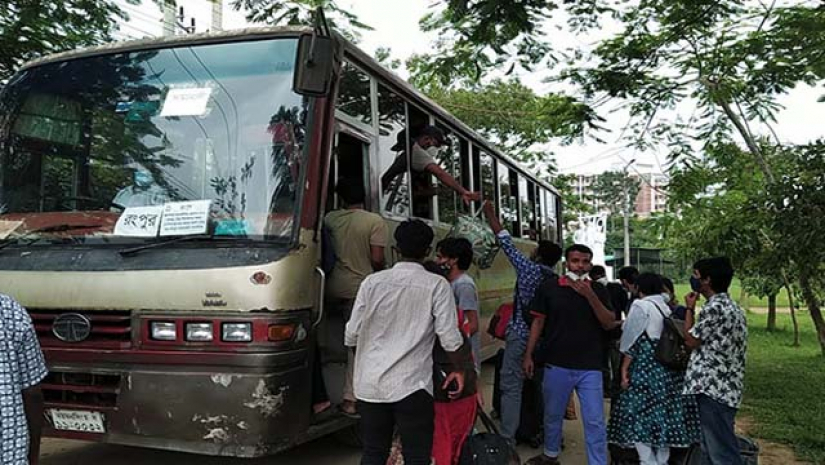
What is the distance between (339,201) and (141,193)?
1358mm

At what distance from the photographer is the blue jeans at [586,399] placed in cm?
479

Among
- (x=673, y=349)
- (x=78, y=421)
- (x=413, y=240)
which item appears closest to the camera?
(x=413, y=240)

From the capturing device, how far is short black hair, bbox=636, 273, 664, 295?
5.18 m

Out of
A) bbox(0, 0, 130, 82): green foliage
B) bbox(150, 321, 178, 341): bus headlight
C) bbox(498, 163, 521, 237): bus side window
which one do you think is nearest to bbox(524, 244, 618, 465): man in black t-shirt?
bbox(150, 321, 178, 341): bus headlight

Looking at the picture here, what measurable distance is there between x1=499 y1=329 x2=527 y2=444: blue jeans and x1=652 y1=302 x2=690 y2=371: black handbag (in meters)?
1.12

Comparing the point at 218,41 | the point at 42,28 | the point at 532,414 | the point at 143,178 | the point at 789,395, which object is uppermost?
the point at 42,28

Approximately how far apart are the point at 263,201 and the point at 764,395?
814cm

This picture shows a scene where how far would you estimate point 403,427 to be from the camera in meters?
3.55

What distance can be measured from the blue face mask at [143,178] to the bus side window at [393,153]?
5.90 feet

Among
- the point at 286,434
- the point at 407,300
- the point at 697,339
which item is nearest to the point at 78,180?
the point at 286,434

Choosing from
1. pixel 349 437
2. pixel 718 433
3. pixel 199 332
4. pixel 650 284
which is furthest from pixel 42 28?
pixel 718 433

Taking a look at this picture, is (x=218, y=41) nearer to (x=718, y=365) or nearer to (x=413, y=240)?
(x=413, y=240)

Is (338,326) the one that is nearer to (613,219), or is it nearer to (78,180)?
(78,180)

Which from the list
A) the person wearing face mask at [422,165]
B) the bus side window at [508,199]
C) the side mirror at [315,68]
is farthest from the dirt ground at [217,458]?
the bus side window at [508,199]
